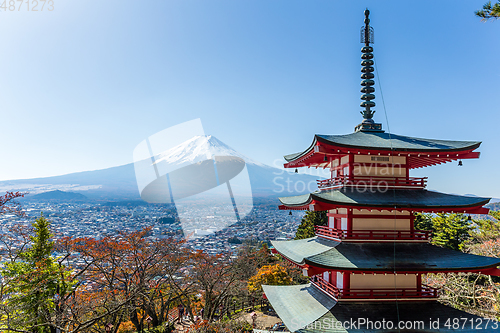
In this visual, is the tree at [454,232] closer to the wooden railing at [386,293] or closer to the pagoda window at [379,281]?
the wooden railing at [386,293]

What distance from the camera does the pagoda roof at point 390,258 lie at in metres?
6.86

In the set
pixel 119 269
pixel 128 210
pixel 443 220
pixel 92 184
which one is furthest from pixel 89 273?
pixel 92 184

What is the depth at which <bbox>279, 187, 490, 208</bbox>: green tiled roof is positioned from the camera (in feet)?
24.0

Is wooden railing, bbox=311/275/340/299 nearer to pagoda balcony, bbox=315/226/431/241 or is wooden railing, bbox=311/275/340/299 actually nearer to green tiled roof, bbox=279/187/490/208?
pagoda balcony, bbox=315/226/431/241

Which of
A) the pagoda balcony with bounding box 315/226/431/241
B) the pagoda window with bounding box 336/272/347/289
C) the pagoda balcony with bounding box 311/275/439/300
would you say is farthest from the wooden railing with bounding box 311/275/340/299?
the pagoda balcony with bounding box 315/226/431/241

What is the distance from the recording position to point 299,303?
827 cm

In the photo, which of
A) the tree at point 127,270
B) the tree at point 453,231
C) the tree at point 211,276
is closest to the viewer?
the tree at point 127,270

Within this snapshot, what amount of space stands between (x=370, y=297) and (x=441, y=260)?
81.1 inches

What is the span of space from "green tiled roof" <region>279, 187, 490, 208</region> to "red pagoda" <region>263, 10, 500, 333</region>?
3 cm

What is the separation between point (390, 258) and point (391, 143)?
318cm

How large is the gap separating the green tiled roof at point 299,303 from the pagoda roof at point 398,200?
8.98ft

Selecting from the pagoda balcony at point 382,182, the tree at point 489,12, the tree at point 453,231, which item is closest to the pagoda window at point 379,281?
the pagoda balcony at point 382,182

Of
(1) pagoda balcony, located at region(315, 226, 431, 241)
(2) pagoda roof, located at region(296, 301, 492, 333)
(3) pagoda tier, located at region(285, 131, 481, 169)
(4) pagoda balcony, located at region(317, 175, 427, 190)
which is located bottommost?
(2) pagoda roof, located at region(296, 301, 492, 333)

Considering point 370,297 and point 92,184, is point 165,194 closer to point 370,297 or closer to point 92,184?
point 92,184
